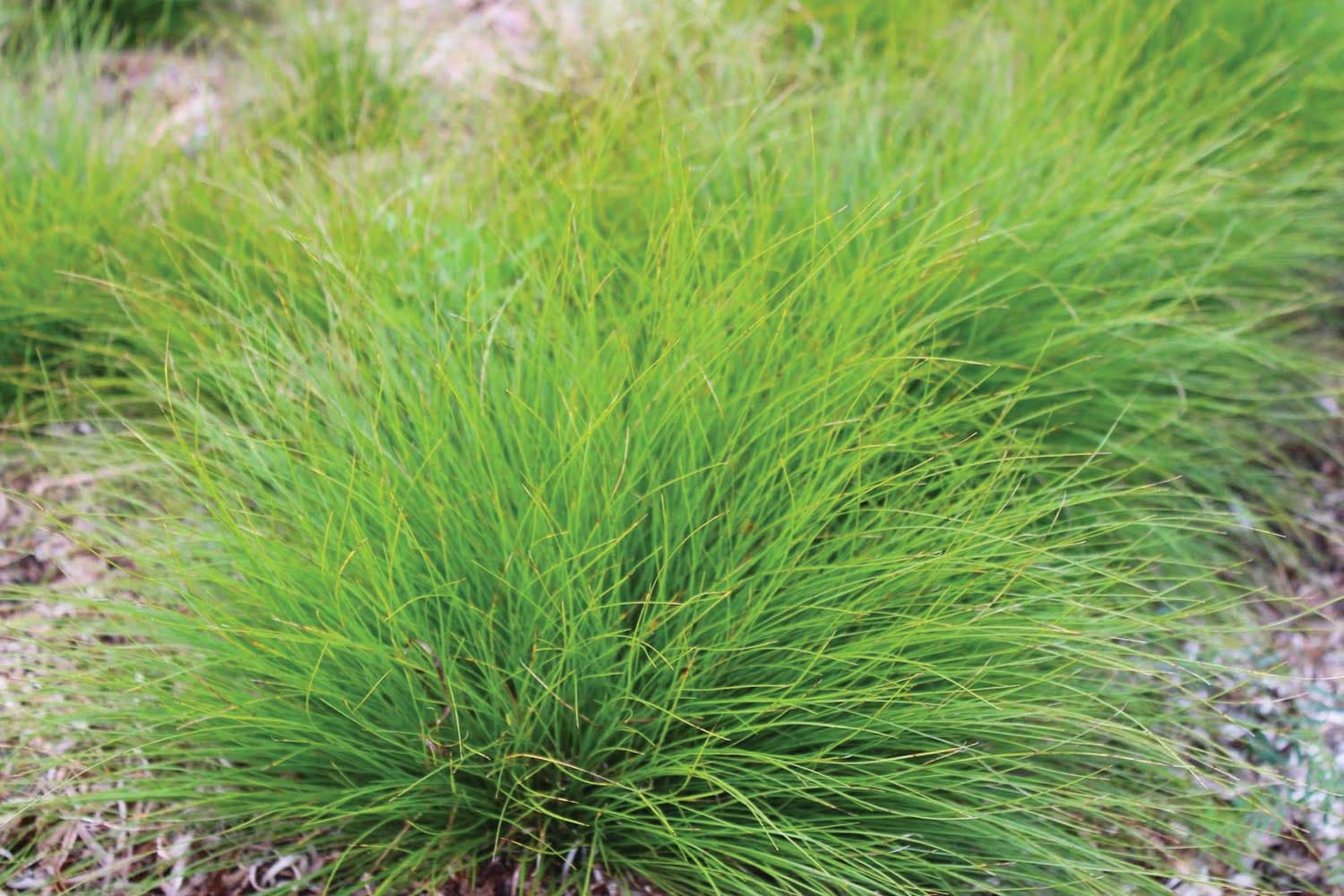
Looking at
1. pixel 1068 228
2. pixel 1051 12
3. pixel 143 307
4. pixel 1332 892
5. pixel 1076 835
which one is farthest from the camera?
pixel 1051 12

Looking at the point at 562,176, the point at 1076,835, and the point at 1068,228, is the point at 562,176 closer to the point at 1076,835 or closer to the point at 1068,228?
the point at 1068,228

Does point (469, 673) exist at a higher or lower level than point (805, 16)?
lower

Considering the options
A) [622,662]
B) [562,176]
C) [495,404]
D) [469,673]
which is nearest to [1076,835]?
[622,662]

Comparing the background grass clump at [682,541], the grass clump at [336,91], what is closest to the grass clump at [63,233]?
the background grass clump at [682,541]

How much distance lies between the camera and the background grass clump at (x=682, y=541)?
1856mm

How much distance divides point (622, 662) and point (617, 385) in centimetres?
52

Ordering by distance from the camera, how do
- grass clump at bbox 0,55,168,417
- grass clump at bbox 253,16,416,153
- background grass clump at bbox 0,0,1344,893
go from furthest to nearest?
grass clump at bbox 253,16,416,153 → grass clump at bbox 0,55,168,417 → background grass clump at bbox 0,0,1344,893

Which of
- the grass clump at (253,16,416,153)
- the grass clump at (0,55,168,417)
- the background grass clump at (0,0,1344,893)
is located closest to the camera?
the background grass clump at (0,0,1344,893)

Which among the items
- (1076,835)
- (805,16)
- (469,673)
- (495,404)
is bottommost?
(1076,835)

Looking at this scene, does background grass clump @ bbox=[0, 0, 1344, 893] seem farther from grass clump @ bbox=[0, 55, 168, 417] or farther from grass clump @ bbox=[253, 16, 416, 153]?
grass clump @ bbox=[253, 16, 416, 153]

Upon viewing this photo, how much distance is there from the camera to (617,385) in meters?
2.04

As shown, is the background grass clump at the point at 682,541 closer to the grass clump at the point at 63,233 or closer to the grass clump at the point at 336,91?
the grass clump at the point at 63,233

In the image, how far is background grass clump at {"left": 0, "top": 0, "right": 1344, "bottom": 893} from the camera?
6.09 ft

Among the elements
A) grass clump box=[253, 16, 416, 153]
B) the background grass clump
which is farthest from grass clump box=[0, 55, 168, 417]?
grass clump box=[253, 16, 416, 153]
